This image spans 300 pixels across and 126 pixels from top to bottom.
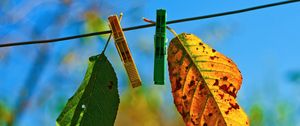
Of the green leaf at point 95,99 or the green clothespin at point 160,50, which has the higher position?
the green clothespin at point 160,50

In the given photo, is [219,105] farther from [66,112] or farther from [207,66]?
[66,112]

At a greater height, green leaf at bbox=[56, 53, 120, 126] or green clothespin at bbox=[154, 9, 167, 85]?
green clothespin at bbox=[154, 9, 167, 85]
